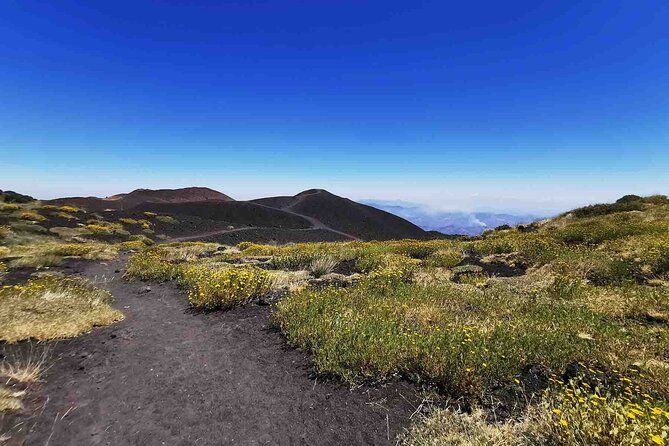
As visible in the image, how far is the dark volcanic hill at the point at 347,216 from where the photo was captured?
2186 inches

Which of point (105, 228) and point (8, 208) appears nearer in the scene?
point (105, 228)

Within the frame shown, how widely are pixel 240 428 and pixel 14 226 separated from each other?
35944mm

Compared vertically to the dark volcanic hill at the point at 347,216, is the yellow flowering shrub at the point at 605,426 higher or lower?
lower

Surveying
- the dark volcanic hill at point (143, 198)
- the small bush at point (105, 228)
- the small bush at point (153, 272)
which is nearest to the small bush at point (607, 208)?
the small bush at point (153, 272)

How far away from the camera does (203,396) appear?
528 centimetres

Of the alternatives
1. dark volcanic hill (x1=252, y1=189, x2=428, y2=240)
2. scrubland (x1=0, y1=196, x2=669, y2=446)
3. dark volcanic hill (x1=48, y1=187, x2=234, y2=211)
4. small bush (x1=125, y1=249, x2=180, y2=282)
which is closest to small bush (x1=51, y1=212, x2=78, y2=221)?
dark volcanic hill (x1=48, y1=187, x2=234, y2=211)

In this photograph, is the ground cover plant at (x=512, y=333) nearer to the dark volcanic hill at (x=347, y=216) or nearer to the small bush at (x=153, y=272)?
the small bush at (x=153, y=272)

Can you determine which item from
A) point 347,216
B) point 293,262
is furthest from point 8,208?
point 347,216

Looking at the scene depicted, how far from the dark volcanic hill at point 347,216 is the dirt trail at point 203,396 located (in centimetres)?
4416

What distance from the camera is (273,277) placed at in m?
11.9

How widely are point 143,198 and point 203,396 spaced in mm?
73355

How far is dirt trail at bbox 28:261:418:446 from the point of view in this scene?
438 centimetres

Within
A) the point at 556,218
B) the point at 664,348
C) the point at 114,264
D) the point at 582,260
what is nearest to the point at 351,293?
the point at 664,348

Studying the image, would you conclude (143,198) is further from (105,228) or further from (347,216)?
(347,216)
